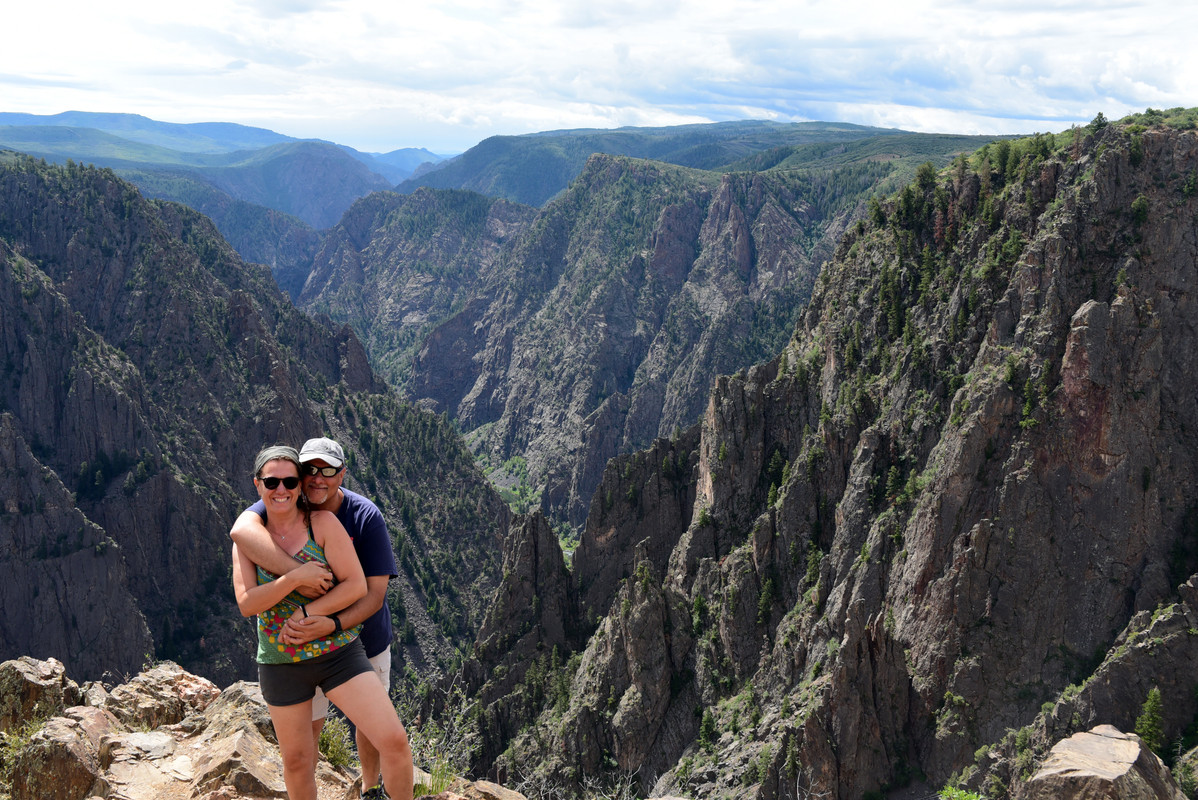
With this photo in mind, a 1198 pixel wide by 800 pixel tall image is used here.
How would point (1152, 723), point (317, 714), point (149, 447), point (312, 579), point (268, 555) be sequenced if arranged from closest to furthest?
point (312, 579)
point (268, 555)
point (317, 714)
point (1152, 723)
point (149, 447)

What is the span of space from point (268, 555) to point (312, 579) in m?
0.77

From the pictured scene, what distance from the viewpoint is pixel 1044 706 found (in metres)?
45.4

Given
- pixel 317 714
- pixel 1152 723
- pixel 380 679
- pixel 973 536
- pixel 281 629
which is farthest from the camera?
pixel 973 536

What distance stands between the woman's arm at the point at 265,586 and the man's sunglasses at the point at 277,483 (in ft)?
3.43

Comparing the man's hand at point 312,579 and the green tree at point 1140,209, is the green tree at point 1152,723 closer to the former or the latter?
the green tree at point 1140,209

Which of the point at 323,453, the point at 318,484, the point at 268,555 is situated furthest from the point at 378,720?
the point at 323,453

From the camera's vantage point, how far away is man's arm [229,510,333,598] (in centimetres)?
1155

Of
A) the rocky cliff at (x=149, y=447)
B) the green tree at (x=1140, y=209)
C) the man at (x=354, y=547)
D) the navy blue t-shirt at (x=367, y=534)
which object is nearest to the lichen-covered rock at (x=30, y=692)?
the man at (x=354, y=547)

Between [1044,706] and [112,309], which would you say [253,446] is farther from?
[1044,706]

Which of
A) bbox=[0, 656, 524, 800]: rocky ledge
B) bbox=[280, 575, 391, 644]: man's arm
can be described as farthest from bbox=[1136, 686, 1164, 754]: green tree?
bbox=[280, 575, 391, 644]: man's arm

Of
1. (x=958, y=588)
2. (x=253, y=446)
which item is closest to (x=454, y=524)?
(x=253, y=446)

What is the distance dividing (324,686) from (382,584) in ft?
5.53

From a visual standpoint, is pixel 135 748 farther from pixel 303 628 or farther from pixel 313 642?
pixel 303 628

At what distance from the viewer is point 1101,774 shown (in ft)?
43.5
